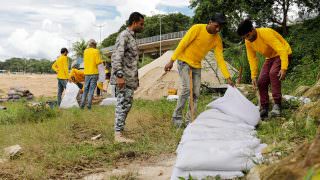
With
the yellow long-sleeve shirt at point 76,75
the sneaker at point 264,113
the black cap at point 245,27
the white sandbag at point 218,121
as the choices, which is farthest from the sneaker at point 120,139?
the yellow long-sleeve shirt at point 76,75

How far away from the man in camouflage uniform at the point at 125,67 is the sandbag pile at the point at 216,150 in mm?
1383

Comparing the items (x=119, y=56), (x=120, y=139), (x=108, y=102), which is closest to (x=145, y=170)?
(x=120, y=139)

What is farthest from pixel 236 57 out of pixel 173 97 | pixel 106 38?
pixel 106 38

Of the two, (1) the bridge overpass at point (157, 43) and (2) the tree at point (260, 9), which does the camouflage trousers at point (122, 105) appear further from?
(1) the bridge overpass at point (157, 43)

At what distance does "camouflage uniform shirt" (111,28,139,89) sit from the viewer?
5594 mm

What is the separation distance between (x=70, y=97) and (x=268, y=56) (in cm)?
650

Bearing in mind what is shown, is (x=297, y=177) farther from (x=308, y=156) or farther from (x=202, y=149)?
(x=202, y=149)

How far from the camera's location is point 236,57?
575 inches

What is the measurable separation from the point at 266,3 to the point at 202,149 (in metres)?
22.2

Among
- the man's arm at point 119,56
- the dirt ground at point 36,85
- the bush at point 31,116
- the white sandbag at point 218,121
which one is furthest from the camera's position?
the dirt ground at point 36,85

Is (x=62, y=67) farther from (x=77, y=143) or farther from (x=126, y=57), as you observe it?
(x=126, y=57)

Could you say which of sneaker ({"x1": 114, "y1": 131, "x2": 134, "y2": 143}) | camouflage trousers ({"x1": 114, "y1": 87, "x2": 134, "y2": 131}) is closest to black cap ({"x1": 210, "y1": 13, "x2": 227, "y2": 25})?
camouflage trousers ({"x1": 114, "y1": 87, "x2": 134, "y2": 131})

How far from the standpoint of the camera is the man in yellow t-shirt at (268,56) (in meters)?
5.70

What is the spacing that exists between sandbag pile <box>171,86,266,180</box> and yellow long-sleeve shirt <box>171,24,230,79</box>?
1.65 metres
